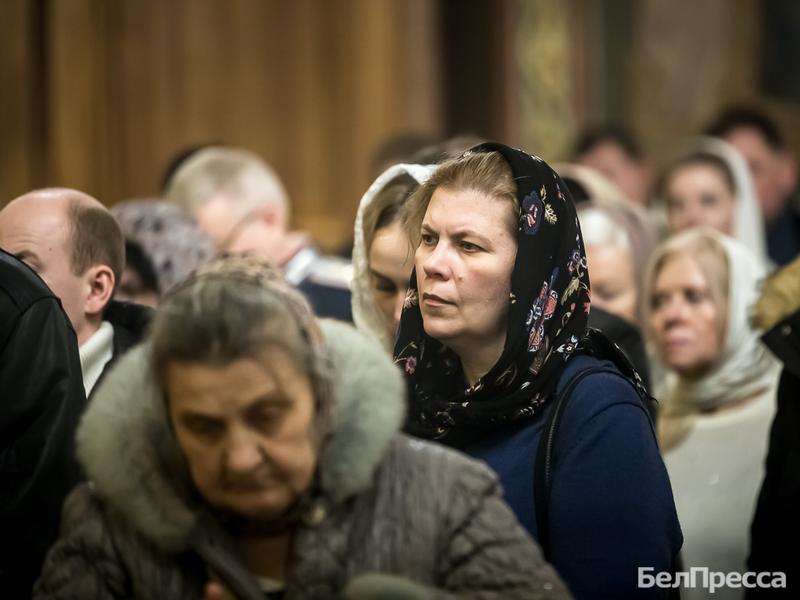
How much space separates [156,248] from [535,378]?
2053mm

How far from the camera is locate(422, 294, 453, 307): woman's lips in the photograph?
2.79 metres

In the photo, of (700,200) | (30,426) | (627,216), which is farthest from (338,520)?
(700,200)

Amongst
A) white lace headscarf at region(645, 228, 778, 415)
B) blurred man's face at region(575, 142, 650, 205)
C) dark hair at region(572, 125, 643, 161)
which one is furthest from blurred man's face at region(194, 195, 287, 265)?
dark hair at region(572, 125, 643, 161)

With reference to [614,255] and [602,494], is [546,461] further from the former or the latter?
[614,255]

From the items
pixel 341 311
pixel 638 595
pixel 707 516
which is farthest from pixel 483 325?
pixel 341 311

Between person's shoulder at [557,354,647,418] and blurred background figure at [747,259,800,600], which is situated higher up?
person's shoulder at [557,354,647,418]

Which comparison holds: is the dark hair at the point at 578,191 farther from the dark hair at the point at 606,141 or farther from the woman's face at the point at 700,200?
the dark hair at the point at 606,141

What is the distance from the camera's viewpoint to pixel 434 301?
280cm

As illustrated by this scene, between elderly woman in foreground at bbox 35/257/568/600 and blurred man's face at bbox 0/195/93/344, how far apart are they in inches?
34.5

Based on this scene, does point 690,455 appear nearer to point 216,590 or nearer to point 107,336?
point 107,336

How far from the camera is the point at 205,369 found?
6.73 ft

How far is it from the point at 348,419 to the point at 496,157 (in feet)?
2.95

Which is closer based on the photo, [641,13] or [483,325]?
[483,325]

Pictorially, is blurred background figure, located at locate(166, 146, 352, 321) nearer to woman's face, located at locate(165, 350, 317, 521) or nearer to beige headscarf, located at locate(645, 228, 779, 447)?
beige headscarf, located at locate(645, 228, 779, 447)
